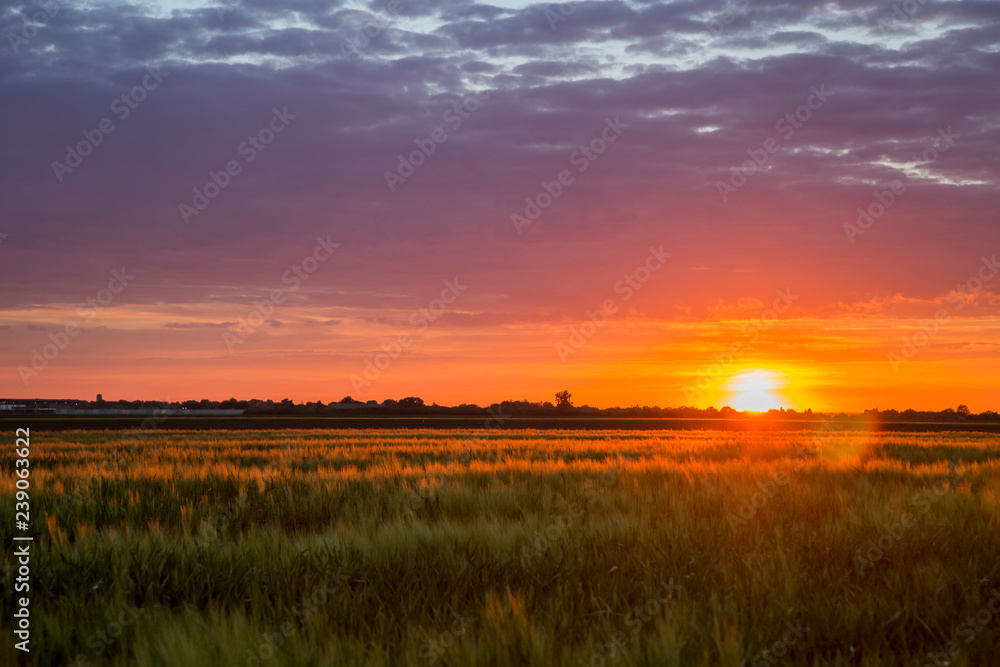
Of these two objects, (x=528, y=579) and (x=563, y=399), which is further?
→ (x=563, y=399)

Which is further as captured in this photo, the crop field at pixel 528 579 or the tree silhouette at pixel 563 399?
the tree silhouette at pixel 563 399

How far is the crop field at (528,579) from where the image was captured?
136 inches

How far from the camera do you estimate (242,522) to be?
6.91 m

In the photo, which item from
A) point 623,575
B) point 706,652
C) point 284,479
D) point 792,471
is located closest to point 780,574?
point 623,575

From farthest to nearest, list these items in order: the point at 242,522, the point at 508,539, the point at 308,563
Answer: the point at 242,522, the point at 508,539, the point at 308,563

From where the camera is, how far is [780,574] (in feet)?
14.4

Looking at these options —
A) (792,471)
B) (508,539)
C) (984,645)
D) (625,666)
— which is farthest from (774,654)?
(792,471)

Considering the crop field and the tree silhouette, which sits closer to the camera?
the crop field

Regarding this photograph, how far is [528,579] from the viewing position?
15.2 feet

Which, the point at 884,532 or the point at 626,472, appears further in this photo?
the point at 626,472

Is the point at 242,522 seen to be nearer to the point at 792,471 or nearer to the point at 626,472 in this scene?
the point at 626,472

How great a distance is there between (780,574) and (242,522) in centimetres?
506

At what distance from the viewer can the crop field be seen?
3.45 metres

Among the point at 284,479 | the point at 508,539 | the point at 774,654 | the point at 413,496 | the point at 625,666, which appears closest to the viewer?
the point at 625,666
